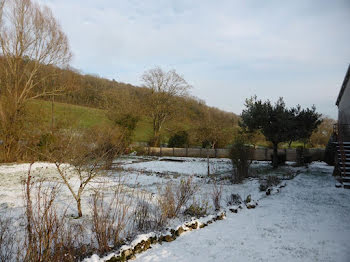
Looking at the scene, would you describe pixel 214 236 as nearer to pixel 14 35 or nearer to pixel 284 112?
pixel 284 112

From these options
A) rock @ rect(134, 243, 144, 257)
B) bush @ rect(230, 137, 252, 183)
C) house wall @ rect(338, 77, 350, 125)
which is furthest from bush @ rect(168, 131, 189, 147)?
rock @ rect(134, 243, 144, 257)

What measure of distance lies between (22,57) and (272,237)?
19.8 m

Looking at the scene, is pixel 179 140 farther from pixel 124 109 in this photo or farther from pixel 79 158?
pixel 79 158

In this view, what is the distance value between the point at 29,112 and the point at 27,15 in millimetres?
7001

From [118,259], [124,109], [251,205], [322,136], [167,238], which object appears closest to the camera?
[118,259]

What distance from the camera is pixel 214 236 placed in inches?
179

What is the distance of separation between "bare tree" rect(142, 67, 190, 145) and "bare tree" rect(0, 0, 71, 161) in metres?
15.0

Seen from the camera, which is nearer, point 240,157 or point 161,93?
point 240,157

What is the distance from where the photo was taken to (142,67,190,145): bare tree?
31867 mm

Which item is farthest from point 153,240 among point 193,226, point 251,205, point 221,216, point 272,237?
point 251,205

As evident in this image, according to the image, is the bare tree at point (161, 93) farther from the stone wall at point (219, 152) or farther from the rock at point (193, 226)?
the rock at point (193, 226)

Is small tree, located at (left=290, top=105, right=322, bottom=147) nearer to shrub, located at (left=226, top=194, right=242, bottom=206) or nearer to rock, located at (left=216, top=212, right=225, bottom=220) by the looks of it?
shrub, located at (left=226, top=194, right=242, bottom=206)

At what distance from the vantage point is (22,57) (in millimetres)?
17219

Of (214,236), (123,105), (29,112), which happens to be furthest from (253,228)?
(123,105)
